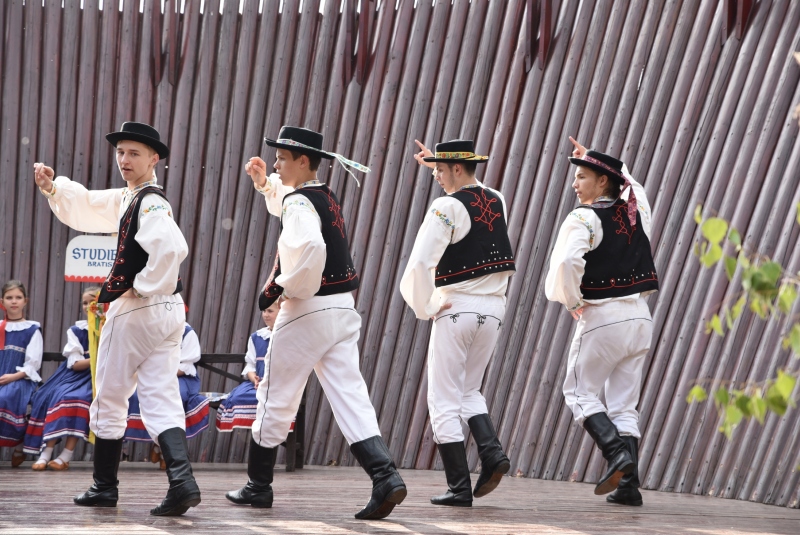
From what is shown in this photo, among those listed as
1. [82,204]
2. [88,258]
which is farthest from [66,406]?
[82,204]

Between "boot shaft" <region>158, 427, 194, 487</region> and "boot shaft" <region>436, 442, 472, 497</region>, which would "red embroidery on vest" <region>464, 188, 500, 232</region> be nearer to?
"boot shaft" <region>436, 442, 472, 497</region>

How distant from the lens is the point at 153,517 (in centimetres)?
340

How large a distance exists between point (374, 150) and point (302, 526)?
11.5 feet

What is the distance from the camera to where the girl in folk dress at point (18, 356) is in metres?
6.03

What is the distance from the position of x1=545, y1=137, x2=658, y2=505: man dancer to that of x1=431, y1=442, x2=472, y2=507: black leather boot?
57 centimetres

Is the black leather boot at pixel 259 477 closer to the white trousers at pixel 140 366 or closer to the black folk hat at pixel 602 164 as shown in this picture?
the white trousers at pixel 140 366

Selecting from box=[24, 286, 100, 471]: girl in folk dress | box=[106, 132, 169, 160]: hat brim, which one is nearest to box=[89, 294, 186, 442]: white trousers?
box=[106, 132, 169, 160]: hat brim

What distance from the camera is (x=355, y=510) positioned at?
3.80 metres

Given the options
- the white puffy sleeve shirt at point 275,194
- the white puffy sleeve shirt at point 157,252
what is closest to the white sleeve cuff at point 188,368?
the white puffy sleeve shirt at point 275,194

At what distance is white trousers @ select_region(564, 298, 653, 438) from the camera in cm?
421

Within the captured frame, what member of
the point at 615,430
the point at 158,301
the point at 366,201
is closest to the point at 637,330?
the point at 615,430

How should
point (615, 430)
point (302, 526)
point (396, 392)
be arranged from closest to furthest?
point (302, 526) → point (615, 430) → point (396, 392)

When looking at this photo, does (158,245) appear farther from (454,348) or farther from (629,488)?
(629,488)

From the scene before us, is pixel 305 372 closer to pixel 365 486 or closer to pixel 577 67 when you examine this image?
pixel 365 486
